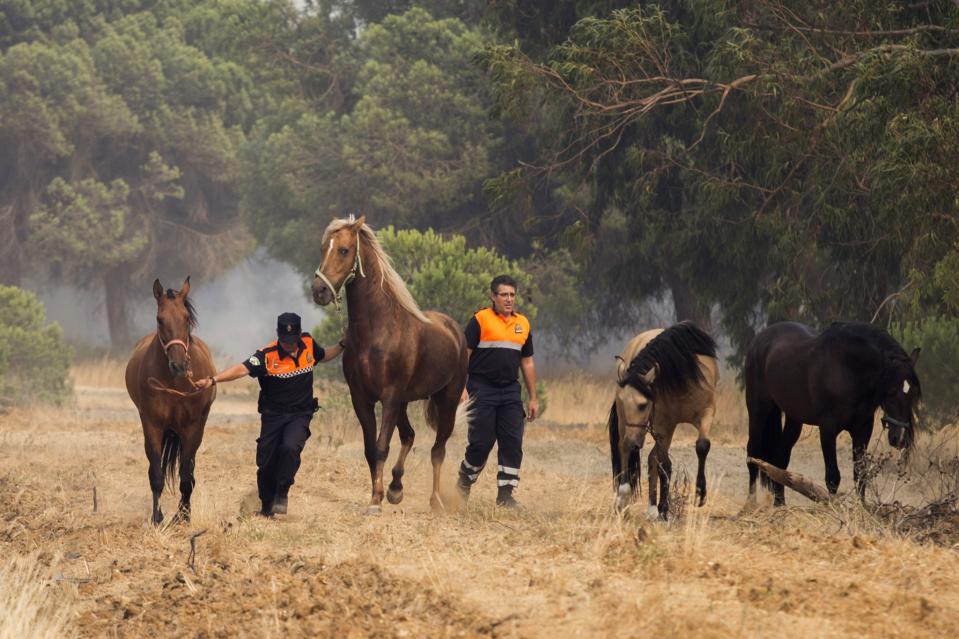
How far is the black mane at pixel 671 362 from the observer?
10.2 m

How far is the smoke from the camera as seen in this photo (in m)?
53.4

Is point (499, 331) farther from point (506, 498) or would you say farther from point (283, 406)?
point (283, 406)

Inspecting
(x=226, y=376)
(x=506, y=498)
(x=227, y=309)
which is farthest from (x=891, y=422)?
(x=227, y=309)

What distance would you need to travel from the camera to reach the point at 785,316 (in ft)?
58.0

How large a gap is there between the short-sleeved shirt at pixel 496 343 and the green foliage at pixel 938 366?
22.5ft

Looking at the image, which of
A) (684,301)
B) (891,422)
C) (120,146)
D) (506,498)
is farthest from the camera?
(120,146)

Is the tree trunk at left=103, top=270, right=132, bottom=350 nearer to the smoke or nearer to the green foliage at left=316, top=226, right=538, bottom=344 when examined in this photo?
the smoke

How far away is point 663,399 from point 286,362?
10.0 ft

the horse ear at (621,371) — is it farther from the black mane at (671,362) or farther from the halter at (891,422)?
the halter at (891,422)

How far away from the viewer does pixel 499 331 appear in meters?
11.6

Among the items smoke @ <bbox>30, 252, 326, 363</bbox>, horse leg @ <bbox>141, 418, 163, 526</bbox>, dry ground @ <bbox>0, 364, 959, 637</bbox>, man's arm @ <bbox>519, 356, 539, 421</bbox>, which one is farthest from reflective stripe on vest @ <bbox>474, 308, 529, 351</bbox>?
smoke @ <bbox>30, 252, 326, 363</bbox>

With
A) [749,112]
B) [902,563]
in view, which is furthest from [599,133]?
[902,563]

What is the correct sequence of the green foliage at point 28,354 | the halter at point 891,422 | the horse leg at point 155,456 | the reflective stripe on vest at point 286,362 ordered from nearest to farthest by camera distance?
1. the halter at point 891,422
2. the reflective stripe on vest at point 286,362
3. the horse leg at point 155,456
4. the green foliage at point 28,354

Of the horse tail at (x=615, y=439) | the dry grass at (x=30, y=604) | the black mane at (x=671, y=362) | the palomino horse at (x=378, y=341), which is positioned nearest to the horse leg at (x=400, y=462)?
the palomino horse at (x=378, y=341)
